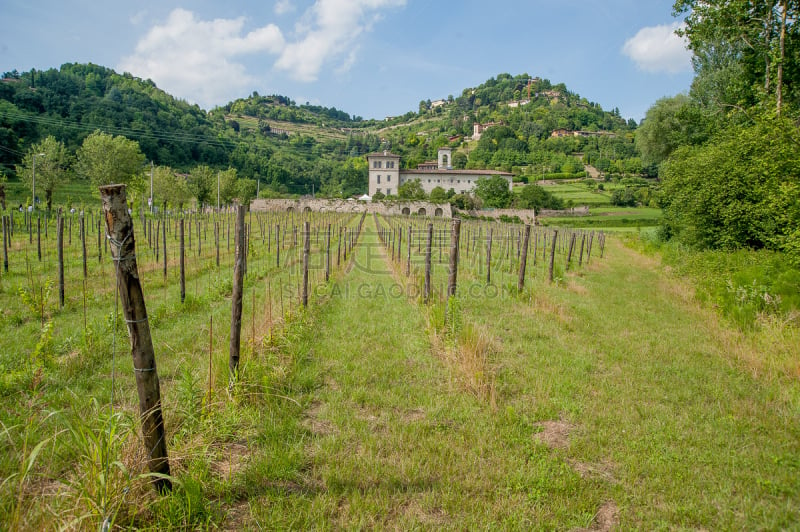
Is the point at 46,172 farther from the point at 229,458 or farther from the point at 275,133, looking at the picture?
the point at 275,133

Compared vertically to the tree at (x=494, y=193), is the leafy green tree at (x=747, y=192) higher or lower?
lower

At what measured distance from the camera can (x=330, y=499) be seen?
2799mm

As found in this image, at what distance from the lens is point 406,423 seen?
12.9ft

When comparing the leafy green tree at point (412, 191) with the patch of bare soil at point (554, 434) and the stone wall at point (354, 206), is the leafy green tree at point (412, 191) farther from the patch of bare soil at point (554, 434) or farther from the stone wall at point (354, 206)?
the patch of bare soil at point (554, 434)

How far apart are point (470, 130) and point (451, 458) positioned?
165035 mm

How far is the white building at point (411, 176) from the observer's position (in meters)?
88.6

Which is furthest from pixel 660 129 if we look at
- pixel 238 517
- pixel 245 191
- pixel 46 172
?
pixel 245 191

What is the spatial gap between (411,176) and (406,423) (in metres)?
89.8

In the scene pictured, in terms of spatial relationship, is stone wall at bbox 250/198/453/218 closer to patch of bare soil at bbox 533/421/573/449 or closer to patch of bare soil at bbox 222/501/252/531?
patch of bare soil at bbox 533/421/573/449

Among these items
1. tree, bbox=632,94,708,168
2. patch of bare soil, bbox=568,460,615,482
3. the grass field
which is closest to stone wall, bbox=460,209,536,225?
tree, bbox=632,94,708,168

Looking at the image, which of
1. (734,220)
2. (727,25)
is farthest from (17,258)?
(727,25)

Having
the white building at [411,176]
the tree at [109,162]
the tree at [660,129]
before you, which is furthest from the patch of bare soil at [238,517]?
the white building at [411,176]

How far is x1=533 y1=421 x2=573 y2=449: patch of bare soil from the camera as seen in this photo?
12.0 ft

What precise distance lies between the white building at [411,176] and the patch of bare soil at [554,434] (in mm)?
86153
